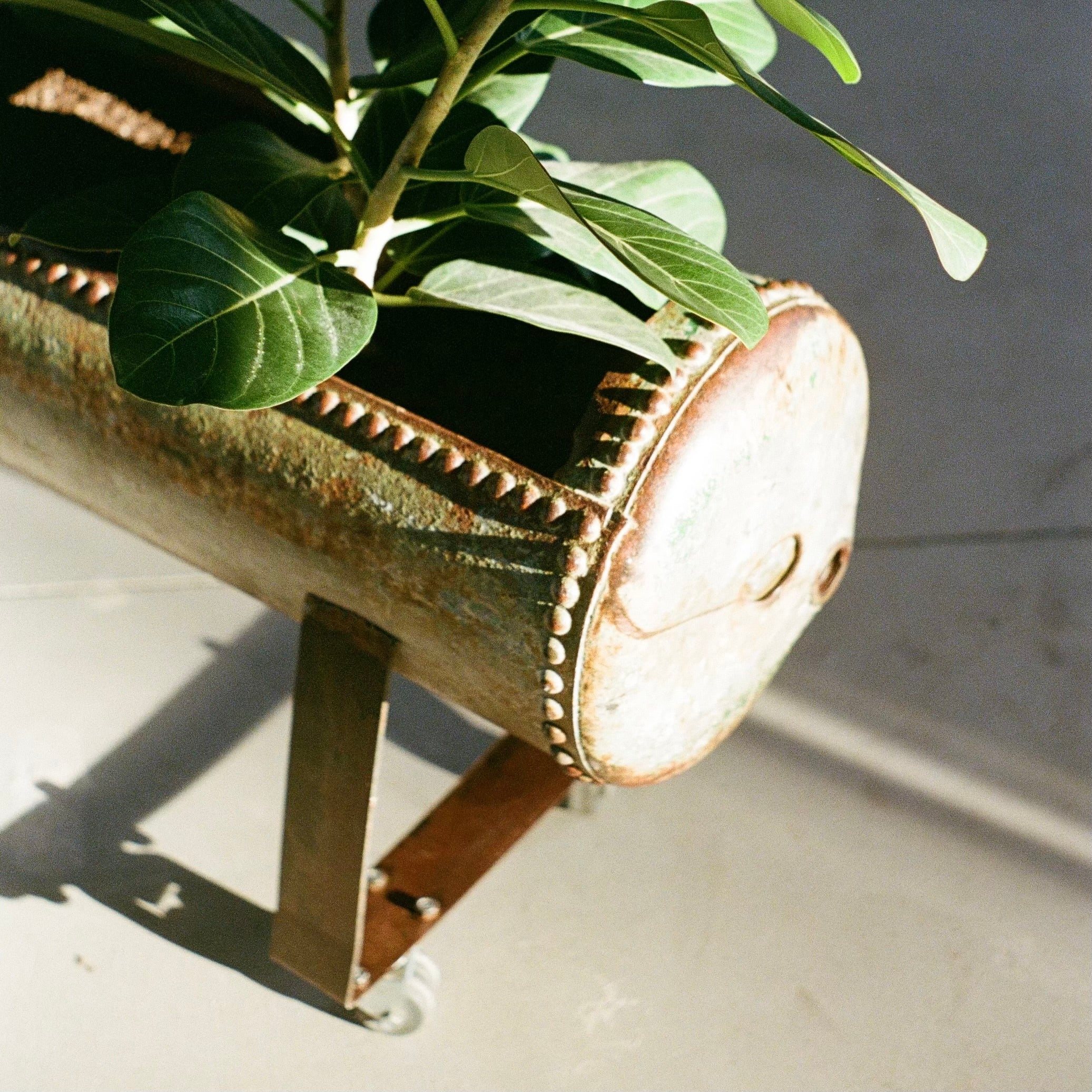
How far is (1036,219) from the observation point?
1836 millimetres

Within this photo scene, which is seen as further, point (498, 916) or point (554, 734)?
point (498, 916)

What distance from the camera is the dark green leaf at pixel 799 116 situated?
0.74 meters

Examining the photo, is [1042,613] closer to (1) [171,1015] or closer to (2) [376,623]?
(2) [376,623]

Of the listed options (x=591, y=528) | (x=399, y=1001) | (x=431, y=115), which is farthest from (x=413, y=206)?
(x=399, y=1001)

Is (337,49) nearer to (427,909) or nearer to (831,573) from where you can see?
(831,573)

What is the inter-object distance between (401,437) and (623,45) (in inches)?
14.1

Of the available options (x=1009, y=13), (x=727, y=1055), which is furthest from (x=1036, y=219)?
(x=727, y=1055)

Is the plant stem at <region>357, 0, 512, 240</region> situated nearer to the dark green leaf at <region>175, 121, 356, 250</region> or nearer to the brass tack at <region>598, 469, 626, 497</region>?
the dark green leaf at <region>175, 121, 356, 250</region>

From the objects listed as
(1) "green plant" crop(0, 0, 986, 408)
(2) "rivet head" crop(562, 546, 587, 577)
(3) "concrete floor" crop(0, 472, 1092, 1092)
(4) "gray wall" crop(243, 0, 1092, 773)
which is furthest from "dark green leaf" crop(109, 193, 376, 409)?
(4) "gray wall" crop(243, 0, 1092, 773)

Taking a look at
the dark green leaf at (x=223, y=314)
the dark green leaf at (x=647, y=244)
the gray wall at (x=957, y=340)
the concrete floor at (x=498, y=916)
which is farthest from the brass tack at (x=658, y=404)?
the gray wall at (x=957, y=340)

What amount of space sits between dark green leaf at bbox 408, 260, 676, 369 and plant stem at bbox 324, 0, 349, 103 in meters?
0.21

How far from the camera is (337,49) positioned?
1055mm

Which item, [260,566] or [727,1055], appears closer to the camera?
[260,566]

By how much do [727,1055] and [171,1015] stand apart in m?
0.59
